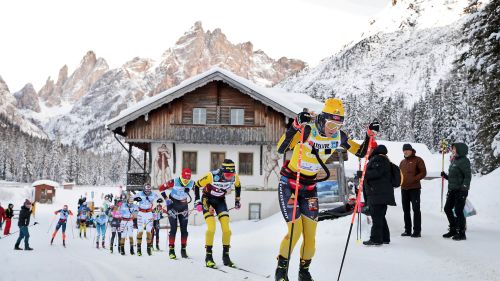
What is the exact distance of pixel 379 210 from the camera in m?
8.94

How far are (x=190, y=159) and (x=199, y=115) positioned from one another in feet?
8.92

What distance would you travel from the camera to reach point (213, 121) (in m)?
27.8

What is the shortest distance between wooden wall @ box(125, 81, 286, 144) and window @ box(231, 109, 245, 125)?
194 mm

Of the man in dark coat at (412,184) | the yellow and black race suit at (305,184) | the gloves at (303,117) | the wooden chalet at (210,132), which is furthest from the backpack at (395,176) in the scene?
the wooden chalet at (210,132)

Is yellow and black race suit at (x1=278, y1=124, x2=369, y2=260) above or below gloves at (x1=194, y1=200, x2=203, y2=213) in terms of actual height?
above

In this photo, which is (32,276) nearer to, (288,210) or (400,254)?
(288,210)

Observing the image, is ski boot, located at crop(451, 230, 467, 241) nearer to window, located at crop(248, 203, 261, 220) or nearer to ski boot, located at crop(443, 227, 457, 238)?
ski boot, located at crop(443, 227, 457, 238)

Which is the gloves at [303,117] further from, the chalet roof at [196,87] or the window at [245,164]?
the window at [245,164]

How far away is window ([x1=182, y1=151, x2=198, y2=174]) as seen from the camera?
2772 cm

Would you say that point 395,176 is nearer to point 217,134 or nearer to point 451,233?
point 451,233

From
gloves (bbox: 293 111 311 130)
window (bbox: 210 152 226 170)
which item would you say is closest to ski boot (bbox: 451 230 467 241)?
gloves (bbox: 293 111 311 130)

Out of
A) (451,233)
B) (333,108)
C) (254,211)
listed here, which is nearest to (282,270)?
(333,108)

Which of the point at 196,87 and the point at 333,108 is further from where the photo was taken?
the point at 196,87

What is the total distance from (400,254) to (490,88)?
11893 millimetres
